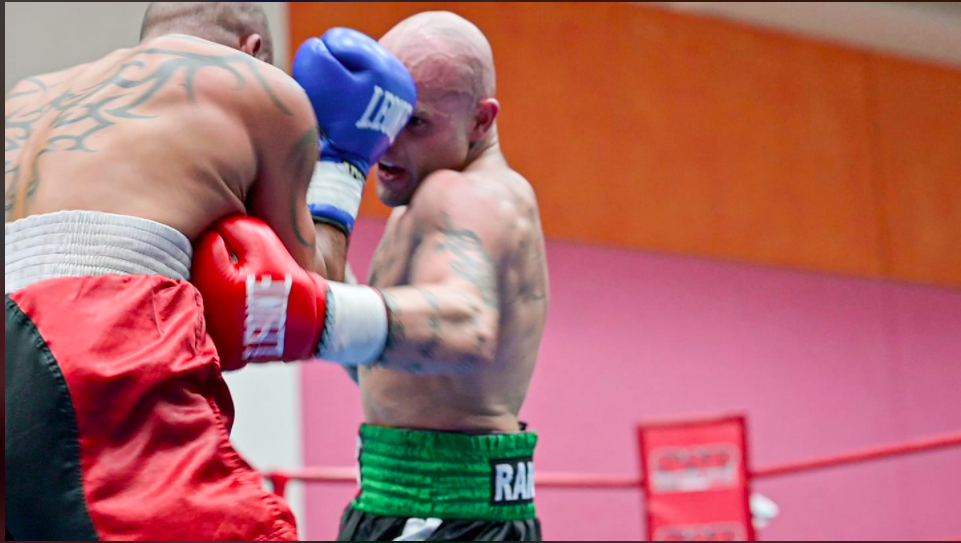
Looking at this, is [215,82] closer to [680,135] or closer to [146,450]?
[146,450]

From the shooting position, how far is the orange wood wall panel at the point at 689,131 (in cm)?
468

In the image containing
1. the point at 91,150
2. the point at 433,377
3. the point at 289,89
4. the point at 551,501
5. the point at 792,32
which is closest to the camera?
the point at 91,150

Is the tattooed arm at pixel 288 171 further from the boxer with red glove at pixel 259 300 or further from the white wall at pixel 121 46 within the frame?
the white wall at pixel 121 46

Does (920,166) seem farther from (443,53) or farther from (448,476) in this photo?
(448,476)

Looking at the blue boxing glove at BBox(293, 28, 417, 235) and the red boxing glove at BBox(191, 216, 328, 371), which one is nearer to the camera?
the red boxing glove at BBox(191, 216, 328, 371)

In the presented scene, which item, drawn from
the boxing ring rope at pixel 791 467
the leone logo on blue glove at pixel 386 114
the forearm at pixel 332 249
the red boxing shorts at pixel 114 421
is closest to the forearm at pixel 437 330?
the forearm at pixel 332 249

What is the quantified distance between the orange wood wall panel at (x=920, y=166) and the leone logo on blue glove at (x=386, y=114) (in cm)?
437

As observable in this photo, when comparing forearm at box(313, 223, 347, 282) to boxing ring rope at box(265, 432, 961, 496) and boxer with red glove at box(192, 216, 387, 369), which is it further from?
boxing ring rope at box(265, 432, 961, 496)

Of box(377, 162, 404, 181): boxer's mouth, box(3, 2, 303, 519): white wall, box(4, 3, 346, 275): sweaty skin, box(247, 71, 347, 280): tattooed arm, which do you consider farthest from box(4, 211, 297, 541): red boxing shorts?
box(3, 2, 303, 519): white wall

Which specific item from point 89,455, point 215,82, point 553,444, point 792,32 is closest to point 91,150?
point 215,82

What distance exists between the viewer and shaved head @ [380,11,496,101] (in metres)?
1.82

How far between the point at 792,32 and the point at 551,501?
2.61 metres

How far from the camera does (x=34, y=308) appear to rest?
1.07m

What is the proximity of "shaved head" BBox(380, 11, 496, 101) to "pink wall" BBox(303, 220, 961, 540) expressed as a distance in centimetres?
228
